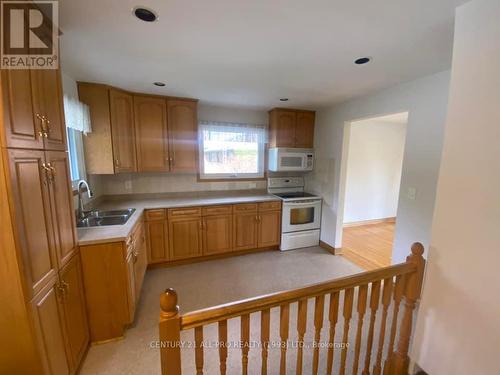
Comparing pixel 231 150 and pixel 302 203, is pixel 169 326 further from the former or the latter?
pixel 231 150

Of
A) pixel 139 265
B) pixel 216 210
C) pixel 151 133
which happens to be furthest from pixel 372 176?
pixel 139 265

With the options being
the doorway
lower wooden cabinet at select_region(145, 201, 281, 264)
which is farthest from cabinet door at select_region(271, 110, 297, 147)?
the doorway

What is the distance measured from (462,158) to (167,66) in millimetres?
2354

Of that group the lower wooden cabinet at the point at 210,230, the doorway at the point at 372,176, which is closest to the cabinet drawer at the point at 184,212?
the lower wooden cabinet at the point at 210,230

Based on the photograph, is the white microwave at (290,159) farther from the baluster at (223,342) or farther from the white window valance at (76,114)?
the baluster at (223,342)

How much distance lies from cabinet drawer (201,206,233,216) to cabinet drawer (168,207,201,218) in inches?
3.3

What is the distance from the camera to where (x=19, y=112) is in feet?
3.40

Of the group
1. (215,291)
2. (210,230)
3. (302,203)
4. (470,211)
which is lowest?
(215,291)

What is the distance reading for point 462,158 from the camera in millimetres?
1225

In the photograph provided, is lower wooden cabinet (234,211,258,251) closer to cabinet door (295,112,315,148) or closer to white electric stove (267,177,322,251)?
white electric stove (267,177,322,251)

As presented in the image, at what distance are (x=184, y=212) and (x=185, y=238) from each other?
14.6 inches

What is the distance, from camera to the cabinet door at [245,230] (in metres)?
3.24

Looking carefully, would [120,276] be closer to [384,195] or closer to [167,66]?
[167,66]

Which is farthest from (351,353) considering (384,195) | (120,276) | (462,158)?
(384,195)
